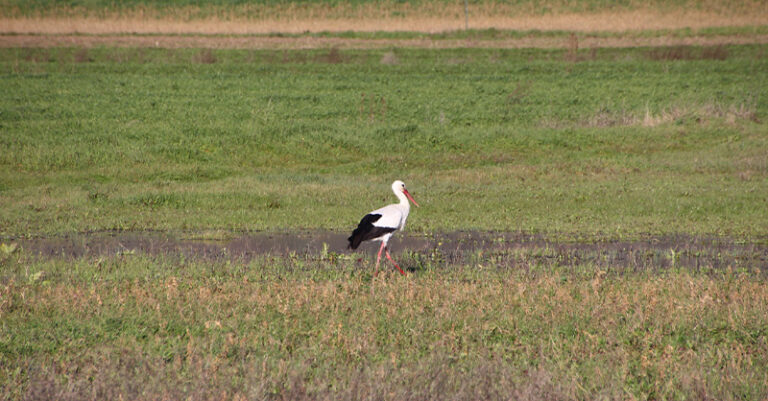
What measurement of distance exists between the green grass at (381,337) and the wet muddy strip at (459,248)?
152 cm

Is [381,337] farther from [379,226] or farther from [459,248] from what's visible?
[459,248]

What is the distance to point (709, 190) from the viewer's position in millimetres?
16875

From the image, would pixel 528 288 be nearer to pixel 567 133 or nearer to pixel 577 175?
pixel 577 175

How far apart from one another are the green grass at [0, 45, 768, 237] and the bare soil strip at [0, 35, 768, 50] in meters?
5.57

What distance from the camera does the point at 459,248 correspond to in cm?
1232

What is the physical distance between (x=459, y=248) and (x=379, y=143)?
449 inches

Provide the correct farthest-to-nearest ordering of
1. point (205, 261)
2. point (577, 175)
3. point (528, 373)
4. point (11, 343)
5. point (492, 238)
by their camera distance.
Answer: point (577, 175) → point (492, 238) → point (205, 261) → point (11, 343) → point (528, 373)

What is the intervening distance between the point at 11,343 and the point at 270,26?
51.6 meters

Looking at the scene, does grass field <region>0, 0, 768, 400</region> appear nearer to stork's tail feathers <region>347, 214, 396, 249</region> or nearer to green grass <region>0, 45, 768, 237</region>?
green grass <region>0, 45, 768, 237</region>

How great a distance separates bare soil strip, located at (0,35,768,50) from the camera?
46594 mm

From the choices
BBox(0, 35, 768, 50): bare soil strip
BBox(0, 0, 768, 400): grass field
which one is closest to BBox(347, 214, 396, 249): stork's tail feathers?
BBox(0, 0, 768, 400): grass field

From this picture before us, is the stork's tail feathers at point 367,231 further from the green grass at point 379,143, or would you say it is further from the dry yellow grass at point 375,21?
the dry yellow grass at point 375,21

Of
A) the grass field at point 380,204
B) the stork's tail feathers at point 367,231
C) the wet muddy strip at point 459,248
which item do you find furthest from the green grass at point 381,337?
the wet muddy strip at point 459,248

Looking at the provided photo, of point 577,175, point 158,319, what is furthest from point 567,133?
point 158,319
